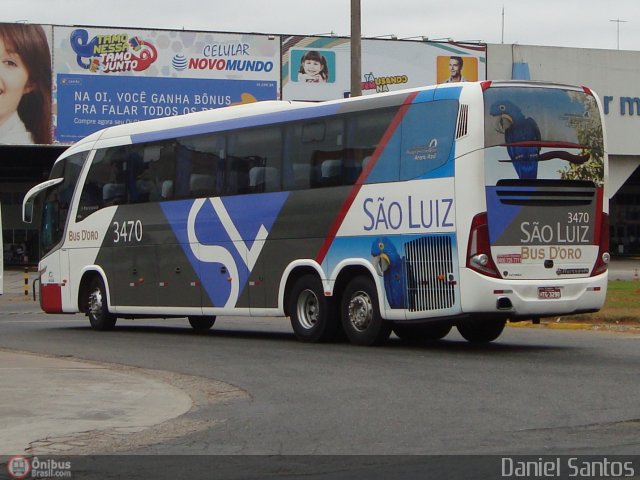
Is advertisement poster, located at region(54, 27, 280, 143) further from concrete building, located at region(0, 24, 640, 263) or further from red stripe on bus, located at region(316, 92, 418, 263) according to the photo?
red stripe on bus, located at region(316, 92, 418, 263)

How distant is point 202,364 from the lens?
1577cm

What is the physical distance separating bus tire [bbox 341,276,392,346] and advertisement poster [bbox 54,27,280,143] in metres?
39.9

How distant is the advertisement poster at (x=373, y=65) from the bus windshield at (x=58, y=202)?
3417 cm

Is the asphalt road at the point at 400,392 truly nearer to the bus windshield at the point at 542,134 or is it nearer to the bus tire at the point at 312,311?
the bus tire at the point at 312,311

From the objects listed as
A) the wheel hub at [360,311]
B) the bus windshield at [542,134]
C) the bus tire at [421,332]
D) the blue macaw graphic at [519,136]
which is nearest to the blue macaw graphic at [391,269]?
the wheel hub at [360,311]

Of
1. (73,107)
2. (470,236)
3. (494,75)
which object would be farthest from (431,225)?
(494,75)

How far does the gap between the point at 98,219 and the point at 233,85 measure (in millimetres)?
35842

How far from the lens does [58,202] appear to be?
2445 centimetres

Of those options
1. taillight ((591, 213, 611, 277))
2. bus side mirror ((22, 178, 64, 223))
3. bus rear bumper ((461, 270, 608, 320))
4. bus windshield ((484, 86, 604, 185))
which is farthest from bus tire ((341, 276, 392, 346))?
bus side mirror ((22, 178, 64, 223))

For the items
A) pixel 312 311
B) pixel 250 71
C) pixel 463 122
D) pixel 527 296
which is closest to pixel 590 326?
pixel 312 311

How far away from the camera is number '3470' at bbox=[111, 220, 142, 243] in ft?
72.4

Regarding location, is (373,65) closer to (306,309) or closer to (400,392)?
(306,309)

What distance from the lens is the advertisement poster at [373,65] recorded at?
58938 millimetres

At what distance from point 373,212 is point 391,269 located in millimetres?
874
